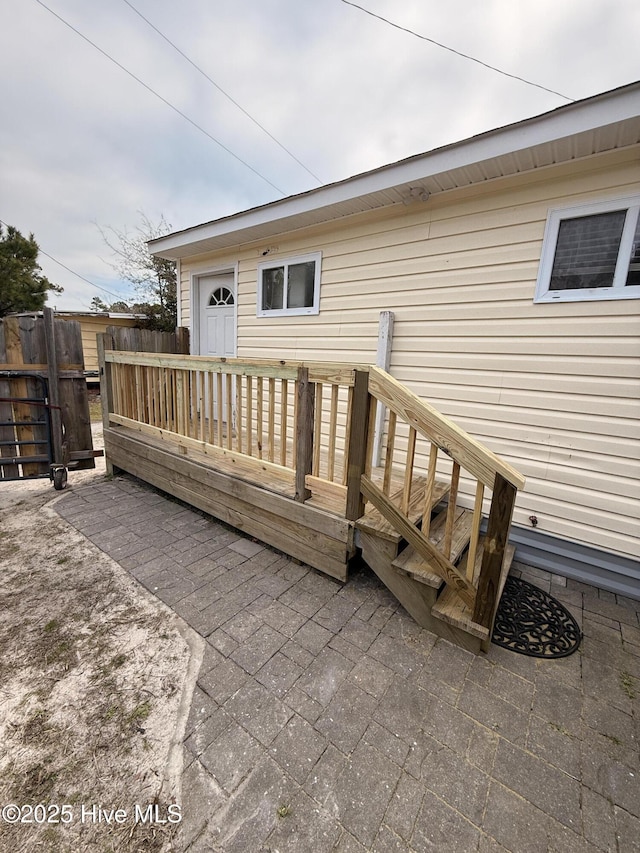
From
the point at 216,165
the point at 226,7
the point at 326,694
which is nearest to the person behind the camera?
the point at 326,694

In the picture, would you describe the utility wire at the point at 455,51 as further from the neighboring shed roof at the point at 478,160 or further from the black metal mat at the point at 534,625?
the black metal mat at the point at 534,625

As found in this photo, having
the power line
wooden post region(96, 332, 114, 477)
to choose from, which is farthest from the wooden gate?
the power line

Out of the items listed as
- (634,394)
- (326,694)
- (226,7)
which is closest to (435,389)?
(634,394)

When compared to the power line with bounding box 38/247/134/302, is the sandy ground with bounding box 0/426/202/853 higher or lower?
lower

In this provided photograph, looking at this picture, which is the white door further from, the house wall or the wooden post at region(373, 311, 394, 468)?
the wooden post at region(373, 311, 394, 468)

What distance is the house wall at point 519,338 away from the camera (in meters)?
2.34

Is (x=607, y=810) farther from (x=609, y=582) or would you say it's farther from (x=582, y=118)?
(x=582, y=118)

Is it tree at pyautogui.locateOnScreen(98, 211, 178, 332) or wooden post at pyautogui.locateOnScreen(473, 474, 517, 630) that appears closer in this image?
wooden post at pyautogui.locateOnScreen(473, 474, 517, 630)

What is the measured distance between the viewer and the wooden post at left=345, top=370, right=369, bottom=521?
6.77 feet

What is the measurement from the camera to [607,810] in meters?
1.20

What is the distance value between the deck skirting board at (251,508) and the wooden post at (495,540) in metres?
0.80

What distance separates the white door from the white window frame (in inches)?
137

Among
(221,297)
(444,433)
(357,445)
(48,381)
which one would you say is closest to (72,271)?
(221,297)

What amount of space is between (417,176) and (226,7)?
4.30m
